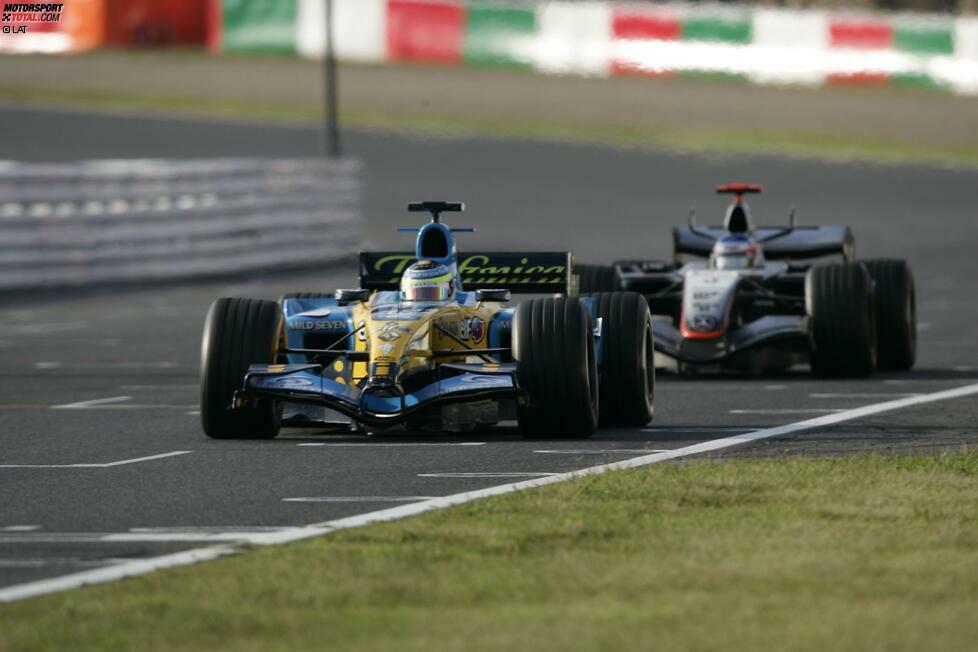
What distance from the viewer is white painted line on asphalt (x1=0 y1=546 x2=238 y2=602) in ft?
27.2

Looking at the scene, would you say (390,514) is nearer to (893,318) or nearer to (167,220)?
(893,318)

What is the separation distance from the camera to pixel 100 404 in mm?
16078

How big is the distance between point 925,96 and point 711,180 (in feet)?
26.1

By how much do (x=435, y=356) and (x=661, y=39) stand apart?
34343 mm

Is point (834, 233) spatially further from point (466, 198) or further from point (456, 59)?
point (456, 59)

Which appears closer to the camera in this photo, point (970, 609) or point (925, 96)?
point (970, 609)

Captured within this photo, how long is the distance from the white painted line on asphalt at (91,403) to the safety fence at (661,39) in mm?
30549

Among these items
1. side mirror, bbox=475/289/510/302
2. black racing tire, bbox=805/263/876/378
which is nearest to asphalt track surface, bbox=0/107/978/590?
black racing tire, bbox=805/263/876/378

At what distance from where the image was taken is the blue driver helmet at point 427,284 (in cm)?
1419

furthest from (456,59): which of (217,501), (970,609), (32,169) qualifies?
(970,609)

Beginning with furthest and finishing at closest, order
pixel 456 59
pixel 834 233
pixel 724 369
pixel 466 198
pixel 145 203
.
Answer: pixel 456 59 → pixel 466 198 → pixel 145 203 → pixel 834 233 → pixel 724 369

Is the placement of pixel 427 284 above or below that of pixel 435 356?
above

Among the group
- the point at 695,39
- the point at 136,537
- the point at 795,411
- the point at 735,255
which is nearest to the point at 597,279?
the point at 735,255

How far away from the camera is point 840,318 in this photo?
57.1 feet
